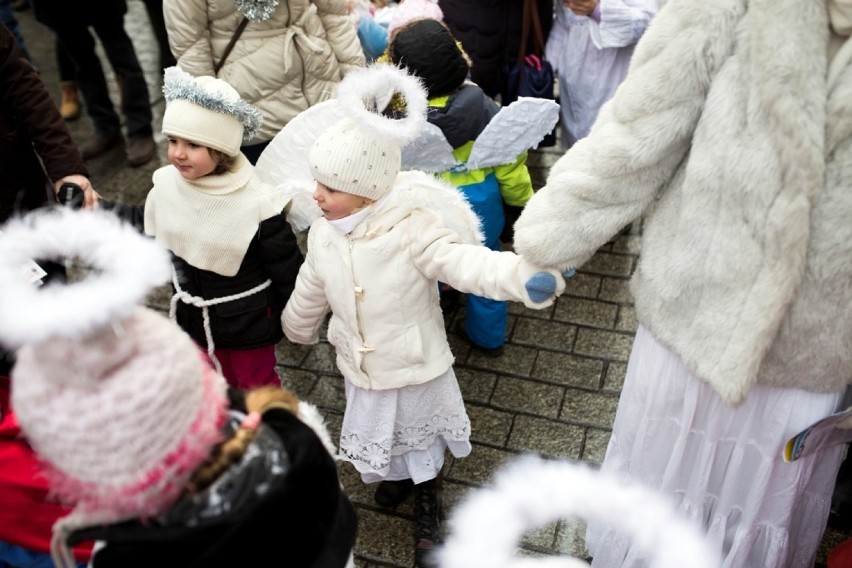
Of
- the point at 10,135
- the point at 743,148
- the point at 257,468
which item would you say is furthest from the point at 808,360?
the point at 10,135

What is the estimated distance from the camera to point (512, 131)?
308cm

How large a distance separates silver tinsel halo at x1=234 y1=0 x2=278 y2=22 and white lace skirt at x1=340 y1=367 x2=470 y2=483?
5.72ft

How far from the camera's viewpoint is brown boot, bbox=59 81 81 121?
5.71 meters

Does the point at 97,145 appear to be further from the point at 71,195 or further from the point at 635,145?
the point at 635,145

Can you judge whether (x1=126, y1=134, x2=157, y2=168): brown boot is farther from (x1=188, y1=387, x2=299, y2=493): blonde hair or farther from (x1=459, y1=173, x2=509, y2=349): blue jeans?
(x1=188, y1=387, x2=299, y2=493): blonde hair

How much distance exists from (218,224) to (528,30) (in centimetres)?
216

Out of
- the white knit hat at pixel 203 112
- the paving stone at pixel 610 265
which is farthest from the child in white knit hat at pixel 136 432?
the paving stone at pixel 610 265

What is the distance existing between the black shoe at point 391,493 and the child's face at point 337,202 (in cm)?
114

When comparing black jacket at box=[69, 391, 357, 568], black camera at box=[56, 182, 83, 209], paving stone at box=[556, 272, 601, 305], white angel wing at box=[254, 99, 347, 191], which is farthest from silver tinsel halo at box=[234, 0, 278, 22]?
black jacket at box=[69, 391, 357, 568]

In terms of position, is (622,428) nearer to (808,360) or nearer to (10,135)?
(808,360)

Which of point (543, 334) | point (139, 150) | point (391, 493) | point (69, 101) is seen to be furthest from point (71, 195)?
point (69, 101)

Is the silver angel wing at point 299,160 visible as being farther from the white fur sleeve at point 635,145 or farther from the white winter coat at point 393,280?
the white fur sleeve at point 635,145

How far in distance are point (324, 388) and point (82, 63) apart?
2932 mm

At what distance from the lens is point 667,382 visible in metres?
2.11
